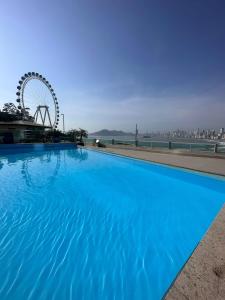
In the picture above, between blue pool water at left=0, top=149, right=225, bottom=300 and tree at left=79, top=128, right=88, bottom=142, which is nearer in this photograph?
blue pool water at left=0, top=149, right=225, bottom=300

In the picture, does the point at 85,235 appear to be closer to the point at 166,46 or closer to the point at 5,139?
the point at 166,46

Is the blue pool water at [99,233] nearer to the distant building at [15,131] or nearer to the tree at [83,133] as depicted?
the distant building at [15,131]

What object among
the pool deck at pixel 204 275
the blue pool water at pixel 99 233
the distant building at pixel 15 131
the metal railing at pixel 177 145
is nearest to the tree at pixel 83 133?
the distant building at pixel 15 131

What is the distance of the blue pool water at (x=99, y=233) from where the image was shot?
2.44 metres

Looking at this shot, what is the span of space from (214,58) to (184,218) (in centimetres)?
1050

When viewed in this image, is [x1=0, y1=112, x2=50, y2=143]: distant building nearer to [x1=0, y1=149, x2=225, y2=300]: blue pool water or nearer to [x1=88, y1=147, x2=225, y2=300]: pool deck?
[x1=0, y1=149, x2=225, y2=300]: blue pool water

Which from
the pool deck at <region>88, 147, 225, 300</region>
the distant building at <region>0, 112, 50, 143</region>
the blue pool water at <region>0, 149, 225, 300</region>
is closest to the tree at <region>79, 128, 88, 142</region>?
the distant building at <region>0, 112, 50, 143</region>

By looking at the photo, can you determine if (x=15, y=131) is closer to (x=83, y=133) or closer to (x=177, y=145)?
(x=83, y=133)

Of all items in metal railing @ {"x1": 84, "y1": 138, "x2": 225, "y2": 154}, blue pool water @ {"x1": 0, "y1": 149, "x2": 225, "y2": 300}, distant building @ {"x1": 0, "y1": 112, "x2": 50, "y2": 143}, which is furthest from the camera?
distant building @ {"x1": 0, "y1": 112, "x2": 50, "y2": 143}

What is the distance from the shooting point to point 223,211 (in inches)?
149

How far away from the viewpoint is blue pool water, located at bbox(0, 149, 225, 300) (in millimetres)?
2438

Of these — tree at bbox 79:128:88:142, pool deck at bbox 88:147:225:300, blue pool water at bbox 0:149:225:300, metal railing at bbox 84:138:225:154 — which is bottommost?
blue pool water at bbox 0:149:225:300

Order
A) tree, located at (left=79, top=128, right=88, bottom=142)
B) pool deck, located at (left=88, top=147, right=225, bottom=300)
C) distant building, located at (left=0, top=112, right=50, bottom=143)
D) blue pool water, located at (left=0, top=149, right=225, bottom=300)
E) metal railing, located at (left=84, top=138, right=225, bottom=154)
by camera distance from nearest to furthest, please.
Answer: pool deck, located at (left=88, top=147, right=225, bottom=300) → blue pool water, located at (left=0, top=149, right=225, bottom=300) → metal railing, located at (left=84, top=138, right=225, bottom=154) → distant building, located at (left=0, top=112, right=50, bottom=143) → tree, located at (left=79, top=128, right=88, bottom=142)

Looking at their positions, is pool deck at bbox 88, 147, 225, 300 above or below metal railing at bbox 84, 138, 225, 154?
below
